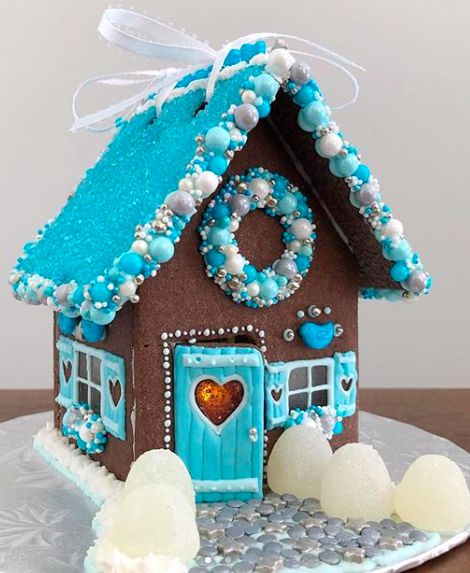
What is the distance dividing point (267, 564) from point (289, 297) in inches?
Answer: 25.4

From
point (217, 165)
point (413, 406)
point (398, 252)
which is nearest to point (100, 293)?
point (217, 165)

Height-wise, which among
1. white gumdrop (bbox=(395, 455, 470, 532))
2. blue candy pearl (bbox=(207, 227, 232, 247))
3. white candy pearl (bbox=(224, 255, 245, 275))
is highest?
blue candy pearl (bbox=(207, 227, 232, 247))

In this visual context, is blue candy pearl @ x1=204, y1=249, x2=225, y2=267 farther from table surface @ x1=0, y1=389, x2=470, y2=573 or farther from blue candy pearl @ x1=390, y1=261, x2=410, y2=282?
table surface @ x1=0, y1=389, x2=470, y2=573

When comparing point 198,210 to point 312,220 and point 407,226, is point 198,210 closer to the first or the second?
point 312,220

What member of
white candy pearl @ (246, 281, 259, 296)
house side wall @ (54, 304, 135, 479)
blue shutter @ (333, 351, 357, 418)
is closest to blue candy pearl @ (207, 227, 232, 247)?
white candy pearl @ (246, 281, 259, 296)

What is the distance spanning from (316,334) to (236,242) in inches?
11.6

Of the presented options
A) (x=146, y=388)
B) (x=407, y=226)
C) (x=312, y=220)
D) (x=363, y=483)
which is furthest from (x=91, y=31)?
(x=363, y=483)

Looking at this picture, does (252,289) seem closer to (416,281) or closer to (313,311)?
(313,311)

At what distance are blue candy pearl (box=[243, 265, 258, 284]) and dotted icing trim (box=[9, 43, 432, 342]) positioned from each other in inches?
7.6

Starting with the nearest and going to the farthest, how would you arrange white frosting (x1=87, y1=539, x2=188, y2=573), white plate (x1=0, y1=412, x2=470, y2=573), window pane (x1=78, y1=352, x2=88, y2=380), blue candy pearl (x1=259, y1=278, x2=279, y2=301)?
white frosting (x1=87, y1=539, x2=188, y2=573)
white plate (x1=0, y1=412, x2=470, y2=573)
blue candy pearl (x1=259, y1=278, x2=279, y2=301)
window pane (x1=78, y1=352, x2=88, y2=380)

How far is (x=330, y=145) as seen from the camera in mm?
1707

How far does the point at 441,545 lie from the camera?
152cm

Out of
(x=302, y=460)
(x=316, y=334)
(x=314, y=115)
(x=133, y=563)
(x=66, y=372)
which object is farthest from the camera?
(x=66, y=372)

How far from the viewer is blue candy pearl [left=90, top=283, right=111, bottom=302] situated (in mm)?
1568
